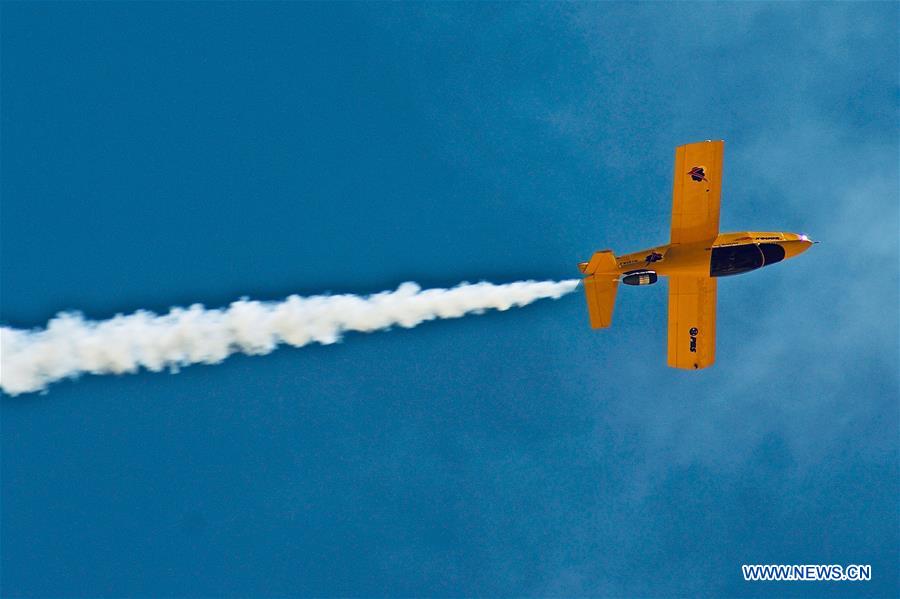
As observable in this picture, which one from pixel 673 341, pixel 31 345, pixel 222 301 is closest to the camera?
pixel 31 345

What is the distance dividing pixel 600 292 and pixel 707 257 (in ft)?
13.2

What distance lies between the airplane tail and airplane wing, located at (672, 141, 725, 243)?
2.98 m

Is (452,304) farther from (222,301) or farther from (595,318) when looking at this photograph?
(222,301)

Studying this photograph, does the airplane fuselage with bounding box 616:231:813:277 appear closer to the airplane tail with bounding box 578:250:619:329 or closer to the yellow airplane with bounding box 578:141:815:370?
the yellow airplane with bounding box 578:141:815:370

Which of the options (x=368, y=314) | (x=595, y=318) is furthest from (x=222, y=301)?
(x=595, y=318)

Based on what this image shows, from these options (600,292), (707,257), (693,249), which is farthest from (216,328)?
(707,257)

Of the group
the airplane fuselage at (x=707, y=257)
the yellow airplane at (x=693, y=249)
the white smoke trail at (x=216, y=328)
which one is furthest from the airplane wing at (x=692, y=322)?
the white smoke trail at (x=216, y=328)

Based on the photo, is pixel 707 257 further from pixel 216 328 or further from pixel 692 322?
pixel 216 328

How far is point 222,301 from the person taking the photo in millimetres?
39406

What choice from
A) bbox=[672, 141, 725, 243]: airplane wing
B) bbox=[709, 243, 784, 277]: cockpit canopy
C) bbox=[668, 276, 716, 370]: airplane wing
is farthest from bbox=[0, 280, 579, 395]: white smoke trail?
bbox=[709, 243, 784, 277]: cockpit canopy

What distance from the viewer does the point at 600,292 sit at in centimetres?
4009

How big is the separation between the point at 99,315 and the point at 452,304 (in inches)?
492

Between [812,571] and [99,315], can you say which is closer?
[99,315]

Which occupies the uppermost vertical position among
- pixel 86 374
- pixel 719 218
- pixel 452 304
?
pixel 719 218
